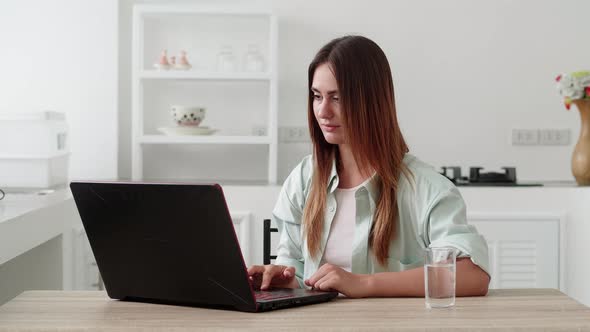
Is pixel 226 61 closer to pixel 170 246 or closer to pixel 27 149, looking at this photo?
pixel 27 149

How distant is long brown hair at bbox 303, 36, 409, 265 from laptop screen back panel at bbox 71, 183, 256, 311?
0.50 m

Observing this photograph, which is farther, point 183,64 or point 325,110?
point 183,64

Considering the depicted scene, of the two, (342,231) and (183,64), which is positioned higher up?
(183,64)

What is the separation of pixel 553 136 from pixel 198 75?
5.64 ft

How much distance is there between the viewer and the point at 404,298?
1.54 metres

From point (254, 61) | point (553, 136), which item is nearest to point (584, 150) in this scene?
point (553, 136)

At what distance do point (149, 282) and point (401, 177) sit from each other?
638 millimetres

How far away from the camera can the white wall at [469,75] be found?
12.6 ft

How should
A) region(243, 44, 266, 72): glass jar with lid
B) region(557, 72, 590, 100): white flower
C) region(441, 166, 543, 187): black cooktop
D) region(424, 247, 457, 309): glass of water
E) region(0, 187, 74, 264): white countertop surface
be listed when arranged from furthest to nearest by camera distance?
region(243, 44, 266, 72): glass jar with lid < region(441, 166, 543, 187): black cooktop < region(557, 72, 590, 100): white flower < region(0, 187, 74, 264): white countertop surface < region(424, 247, 457, 309): glass of water

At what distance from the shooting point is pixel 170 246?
1400 millimetres

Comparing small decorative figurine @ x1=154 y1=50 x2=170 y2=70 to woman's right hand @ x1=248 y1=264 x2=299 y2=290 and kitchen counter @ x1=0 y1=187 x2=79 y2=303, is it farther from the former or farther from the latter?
woman's right hand @ x1=248 y1=264 x2=299 y2=290

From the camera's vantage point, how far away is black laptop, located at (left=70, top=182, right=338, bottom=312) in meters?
1.35

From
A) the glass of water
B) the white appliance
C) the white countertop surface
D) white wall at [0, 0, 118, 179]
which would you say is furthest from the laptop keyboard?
white wall at [0, 0, 118, 179]

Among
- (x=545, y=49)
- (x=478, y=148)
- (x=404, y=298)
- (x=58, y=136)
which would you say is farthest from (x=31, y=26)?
(x=404, y=298)
